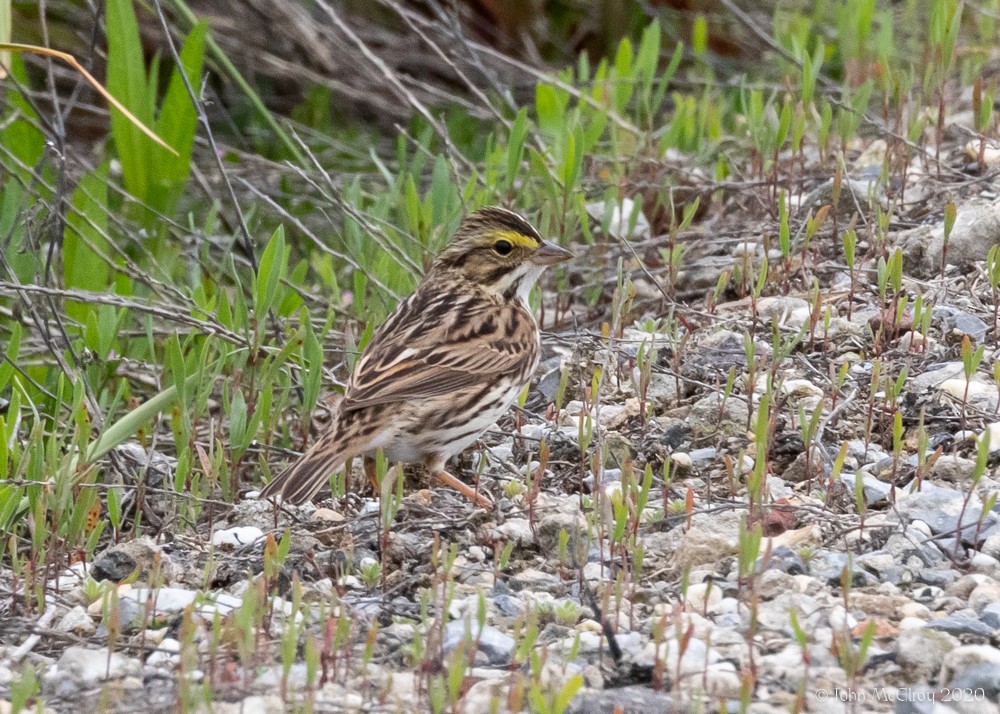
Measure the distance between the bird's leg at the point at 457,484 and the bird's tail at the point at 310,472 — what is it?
34 centimetres

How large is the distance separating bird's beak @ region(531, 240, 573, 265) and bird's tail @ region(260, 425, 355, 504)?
1.43 m

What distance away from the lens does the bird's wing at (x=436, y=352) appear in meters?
5.52

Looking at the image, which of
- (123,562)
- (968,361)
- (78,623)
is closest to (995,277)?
(968,361)

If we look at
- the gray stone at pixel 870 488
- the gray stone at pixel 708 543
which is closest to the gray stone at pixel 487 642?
the gray stone at pixel 708 543

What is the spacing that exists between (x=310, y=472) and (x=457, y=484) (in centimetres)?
53

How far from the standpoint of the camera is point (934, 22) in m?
8.05

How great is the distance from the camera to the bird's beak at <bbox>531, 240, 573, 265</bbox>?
Answer: 6.29m

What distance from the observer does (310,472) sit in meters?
5.06

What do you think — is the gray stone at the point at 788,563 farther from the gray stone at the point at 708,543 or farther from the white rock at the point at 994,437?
the white rock at the point at 994,437

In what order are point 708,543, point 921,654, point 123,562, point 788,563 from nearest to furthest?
point 921,654, point 788,563, point 708,543, point 123,562

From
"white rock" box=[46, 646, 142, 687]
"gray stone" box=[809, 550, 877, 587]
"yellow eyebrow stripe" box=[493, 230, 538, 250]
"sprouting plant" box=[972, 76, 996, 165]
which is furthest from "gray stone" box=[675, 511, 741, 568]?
"sprouting plant" box=[972, 76, 996, 165]

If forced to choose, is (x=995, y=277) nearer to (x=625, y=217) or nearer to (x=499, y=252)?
(x=499, y=252)

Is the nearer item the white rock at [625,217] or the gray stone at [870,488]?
the gray stone at [870,488]

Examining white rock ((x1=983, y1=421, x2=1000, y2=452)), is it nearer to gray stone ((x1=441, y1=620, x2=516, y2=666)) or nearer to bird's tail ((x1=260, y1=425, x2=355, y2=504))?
gray stone ((x1=441, y1=620, x2=516, y2=666))
